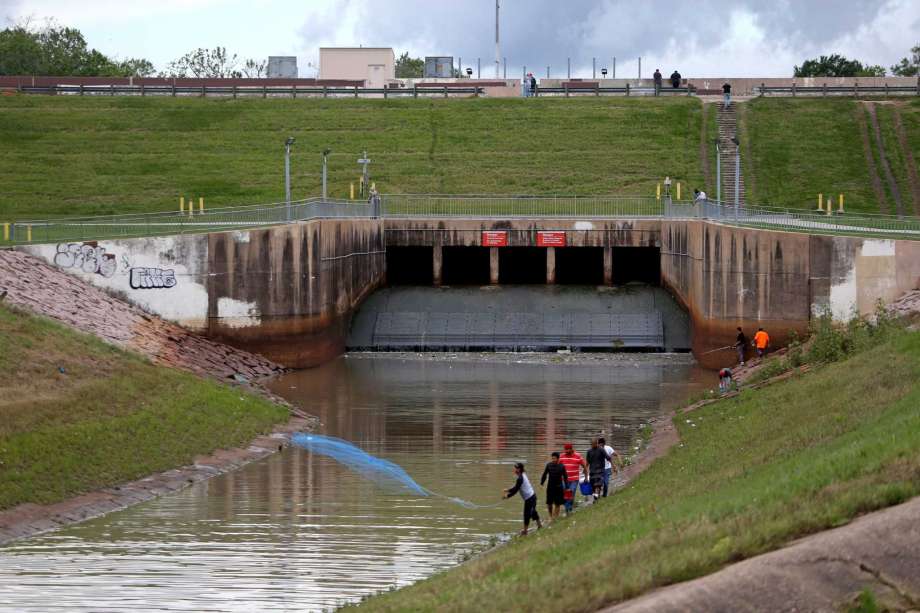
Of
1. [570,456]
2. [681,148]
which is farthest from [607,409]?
[681,148]

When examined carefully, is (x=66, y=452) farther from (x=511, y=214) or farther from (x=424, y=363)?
(x=511, y=214)

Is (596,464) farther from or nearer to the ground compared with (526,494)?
farther from the ground

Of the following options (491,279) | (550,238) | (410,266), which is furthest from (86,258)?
(410,266)

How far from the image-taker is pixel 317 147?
81.8 m

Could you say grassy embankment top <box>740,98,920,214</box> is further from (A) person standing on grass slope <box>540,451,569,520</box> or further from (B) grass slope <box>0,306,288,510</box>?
(A) person standing on grass slope <box>540,451,569,520</box>

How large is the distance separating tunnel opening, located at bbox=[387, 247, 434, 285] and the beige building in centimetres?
4247

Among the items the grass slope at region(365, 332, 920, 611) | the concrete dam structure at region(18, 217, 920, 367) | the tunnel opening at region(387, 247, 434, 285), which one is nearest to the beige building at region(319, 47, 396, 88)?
the tunnel opening at region(387, 247, 434, 285)

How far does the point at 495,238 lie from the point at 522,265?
23.6ft

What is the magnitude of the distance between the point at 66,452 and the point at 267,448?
6.56m

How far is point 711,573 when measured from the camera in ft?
51.8

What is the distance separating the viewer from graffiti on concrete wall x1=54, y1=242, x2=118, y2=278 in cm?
4884

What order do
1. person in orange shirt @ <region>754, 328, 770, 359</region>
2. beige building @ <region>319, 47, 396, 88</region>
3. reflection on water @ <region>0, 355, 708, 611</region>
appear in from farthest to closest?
beige building @ <region>319, 47, 396, 88</region> → person in orange shirt @ <region>754, 328, 770, 359</region> → reflection on water @ <region>0, 355, 708, 611</region>

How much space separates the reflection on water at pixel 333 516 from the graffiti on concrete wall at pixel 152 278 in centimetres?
648

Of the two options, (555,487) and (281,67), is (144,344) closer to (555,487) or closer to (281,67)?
(555,487)
